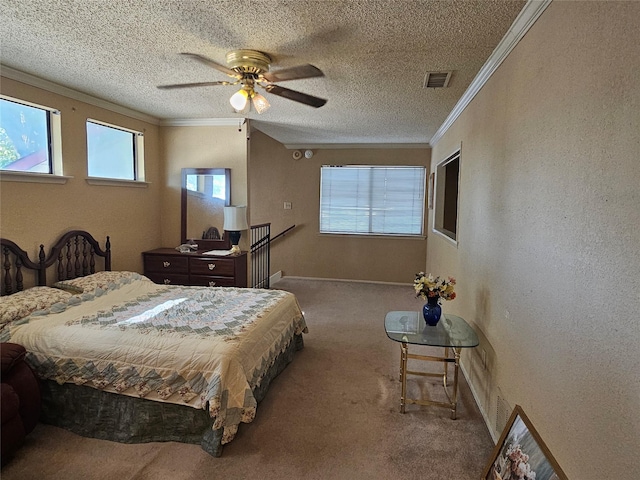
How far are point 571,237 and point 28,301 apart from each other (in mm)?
3253

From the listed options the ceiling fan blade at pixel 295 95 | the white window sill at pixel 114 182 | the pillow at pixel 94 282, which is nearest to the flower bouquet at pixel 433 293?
the ceiling fan blade at pixel 295 95

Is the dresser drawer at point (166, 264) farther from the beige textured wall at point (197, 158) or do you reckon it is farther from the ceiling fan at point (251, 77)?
the ceiling fan at point (251, 77)

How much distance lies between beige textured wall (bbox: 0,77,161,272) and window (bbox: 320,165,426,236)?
2956 millimetres

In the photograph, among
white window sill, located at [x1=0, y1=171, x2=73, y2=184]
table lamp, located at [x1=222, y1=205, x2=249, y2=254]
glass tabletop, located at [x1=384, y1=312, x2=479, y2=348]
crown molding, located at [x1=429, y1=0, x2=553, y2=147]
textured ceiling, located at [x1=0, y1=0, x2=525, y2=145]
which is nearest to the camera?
crown molding, located at [x1=429, y1=0, x2=553, y2=147]

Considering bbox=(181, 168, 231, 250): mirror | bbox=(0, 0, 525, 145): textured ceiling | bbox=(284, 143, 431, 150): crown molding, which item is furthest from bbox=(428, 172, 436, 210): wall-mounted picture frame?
bbox=(181, 168, 231, 250): mirror

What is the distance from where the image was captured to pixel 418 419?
239 cm

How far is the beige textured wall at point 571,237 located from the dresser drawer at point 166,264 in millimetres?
3262

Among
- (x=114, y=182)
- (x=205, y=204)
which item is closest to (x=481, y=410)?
(x=205, y=204)

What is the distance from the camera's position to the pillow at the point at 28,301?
237 cm

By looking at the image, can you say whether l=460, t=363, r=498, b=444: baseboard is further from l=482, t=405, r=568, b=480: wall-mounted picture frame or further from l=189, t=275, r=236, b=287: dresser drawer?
l=189, t=275, r=236, b=287: dresser drawer

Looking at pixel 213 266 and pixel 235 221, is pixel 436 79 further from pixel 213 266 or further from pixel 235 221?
pixel 213 266

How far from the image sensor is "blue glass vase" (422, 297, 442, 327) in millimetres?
2599

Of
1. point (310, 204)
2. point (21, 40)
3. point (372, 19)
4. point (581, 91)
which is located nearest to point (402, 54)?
point (372, 19)

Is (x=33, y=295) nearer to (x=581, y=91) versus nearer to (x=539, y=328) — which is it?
(x=539, y=328)
